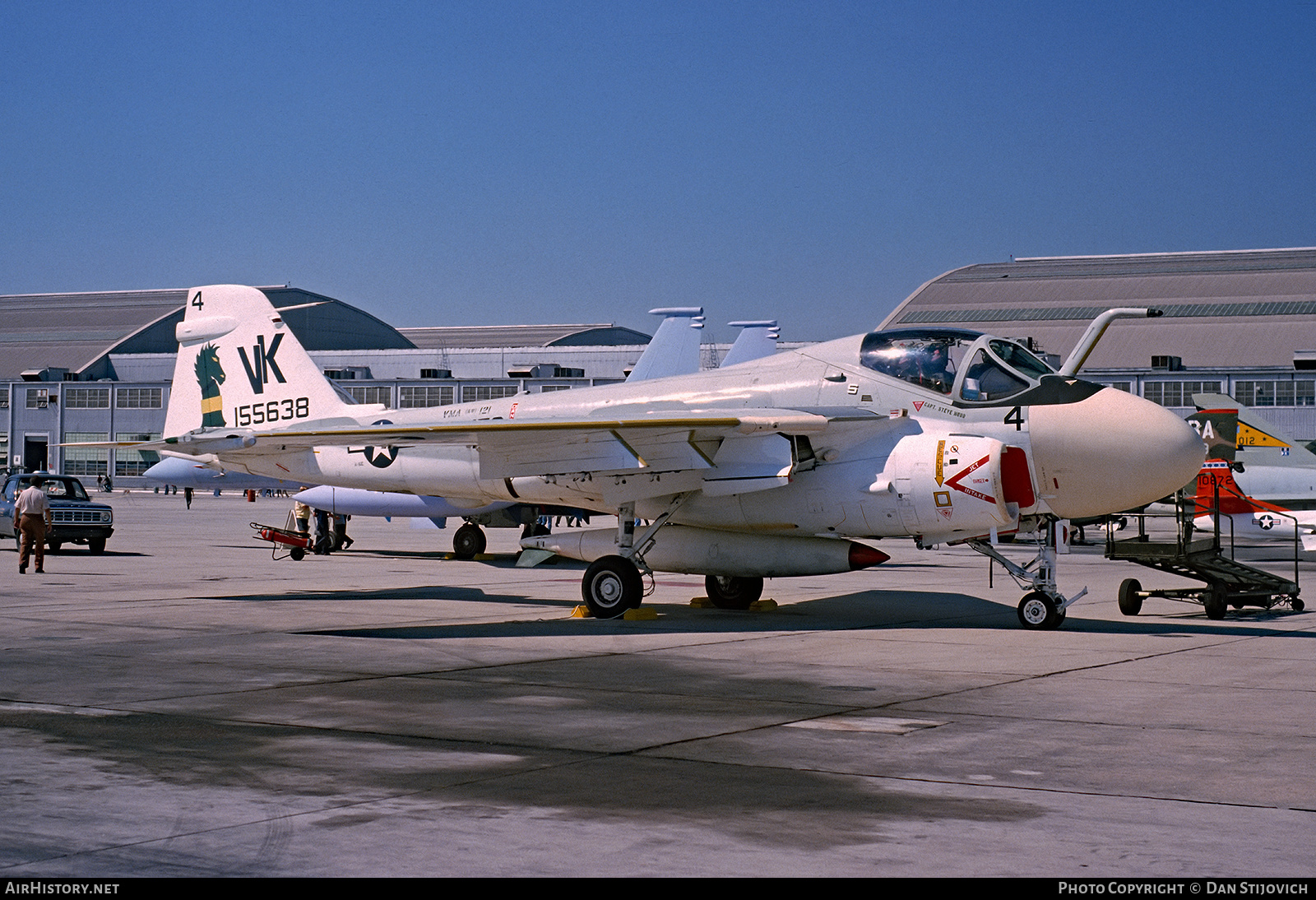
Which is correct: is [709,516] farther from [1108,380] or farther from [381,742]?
[1108,380]

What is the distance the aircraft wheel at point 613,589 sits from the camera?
16.1 meters

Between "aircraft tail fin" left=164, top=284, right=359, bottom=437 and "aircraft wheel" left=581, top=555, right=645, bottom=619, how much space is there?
5911 millimetres

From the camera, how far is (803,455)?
1555 cm

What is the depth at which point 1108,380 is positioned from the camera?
75250 millimetres

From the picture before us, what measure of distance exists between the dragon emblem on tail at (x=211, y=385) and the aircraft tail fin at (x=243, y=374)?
0.04ft

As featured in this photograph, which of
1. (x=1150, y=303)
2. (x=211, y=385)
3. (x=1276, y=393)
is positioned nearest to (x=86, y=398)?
(x=1150, y=303)

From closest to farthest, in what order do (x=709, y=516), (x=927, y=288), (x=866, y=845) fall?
(x=866, y=845)
(x=709, y=516)
(x=927, y=288)

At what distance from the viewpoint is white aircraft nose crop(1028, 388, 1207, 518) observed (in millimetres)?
13711

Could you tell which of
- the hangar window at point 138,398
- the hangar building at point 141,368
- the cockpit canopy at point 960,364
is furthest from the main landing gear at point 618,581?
the hangar window at point 138,398

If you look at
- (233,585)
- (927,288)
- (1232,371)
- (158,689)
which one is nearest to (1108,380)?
(1232,371)

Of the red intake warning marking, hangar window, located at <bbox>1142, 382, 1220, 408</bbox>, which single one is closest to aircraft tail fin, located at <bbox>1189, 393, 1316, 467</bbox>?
the red intake warning marking

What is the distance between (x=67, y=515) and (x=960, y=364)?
21.6 m

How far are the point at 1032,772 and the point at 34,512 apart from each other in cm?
2038

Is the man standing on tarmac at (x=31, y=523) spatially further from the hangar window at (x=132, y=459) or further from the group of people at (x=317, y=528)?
the hangar window at (x=132, y=459)
